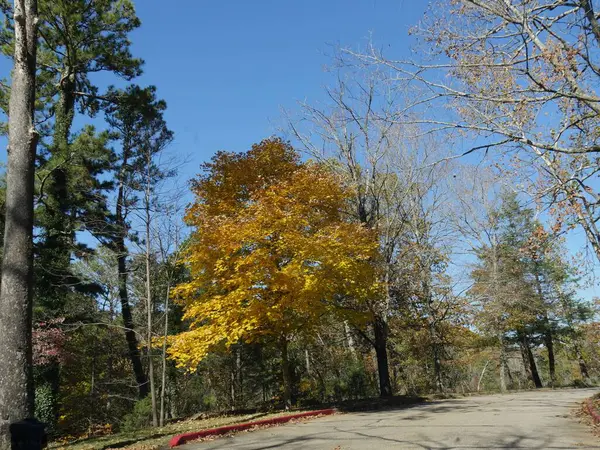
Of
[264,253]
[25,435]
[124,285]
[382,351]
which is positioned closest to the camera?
[25,435]

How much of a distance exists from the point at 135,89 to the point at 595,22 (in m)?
17.0

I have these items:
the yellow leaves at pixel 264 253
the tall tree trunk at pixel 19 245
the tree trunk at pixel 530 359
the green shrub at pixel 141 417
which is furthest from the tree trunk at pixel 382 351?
the tree trunk at pixel 530 359

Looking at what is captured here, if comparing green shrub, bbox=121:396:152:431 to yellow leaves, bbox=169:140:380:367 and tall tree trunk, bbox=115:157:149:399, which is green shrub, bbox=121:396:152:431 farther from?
yellow leaves, bbox=169:140:380:367

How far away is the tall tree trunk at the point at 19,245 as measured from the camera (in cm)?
576

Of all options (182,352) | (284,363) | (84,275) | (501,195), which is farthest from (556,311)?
(84,275)

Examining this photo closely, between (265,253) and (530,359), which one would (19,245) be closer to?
(265,253)

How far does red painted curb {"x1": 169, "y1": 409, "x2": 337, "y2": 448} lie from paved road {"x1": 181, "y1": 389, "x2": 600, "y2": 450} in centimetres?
36

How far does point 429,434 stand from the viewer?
8.56 m

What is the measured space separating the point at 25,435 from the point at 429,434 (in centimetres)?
736

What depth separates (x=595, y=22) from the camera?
248 inches

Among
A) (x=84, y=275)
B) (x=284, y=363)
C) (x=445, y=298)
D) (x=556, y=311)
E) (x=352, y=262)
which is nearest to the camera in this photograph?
(x=352, y=262)

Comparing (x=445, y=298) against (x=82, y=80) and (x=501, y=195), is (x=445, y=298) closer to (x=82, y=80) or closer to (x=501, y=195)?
(x=501, y=195)

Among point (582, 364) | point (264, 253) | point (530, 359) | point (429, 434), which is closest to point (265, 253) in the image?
point (264, 253)

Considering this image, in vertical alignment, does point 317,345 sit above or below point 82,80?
below
